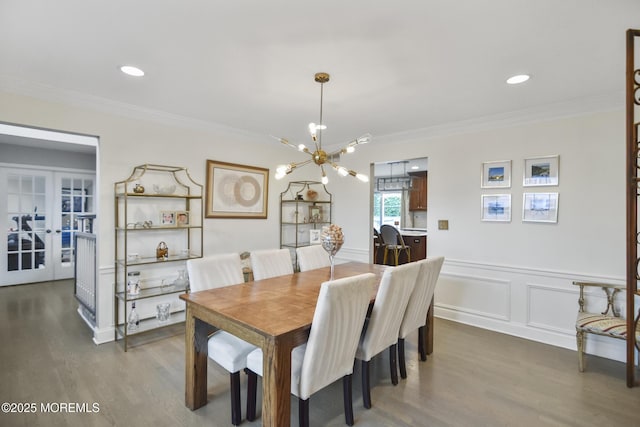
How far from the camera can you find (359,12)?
1703mm

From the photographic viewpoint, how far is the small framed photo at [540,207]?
3.23 m

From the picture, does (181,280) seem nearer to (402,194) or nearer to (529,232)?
(529,232)

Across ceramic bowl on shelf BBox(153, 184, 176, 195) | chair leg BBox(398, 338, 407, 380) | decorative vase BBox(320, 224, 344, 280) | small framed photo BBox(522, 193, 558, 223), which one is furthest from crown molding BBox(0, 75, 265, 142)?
small framed photo BBox(522, 193, 558, 223)

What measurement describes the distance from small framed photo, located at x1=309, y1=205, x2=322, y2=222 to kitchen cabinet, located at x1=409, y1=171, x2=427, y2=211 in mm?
3132

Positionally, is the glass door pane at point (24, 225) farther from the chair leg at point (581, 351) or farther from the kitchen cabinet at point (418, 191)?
the chair leg at point (581, 351)

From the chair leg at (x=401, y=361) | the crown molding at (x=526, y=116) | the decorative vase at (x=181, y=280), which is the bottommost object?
the chair leg at (x=401, y=361)

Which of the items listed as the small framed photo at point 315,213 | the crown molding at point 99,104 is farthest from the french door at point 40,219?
the small framed photo at point 315,213

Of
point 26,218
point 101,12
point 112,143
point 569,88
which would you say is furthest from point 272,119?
point 26,218

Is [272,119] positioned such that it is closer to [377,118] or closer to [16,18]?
[377,118]

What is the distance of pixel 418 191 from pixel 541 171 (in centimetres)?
417

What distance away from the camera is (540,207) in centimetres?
331

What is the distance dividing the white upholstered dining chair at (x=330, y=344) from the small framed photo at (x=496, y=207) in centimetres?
241

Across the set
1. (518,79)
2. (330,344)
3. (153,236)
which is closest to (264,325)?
(330,344)

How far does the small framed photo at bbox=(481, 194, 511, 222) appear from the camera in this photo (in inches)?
139
